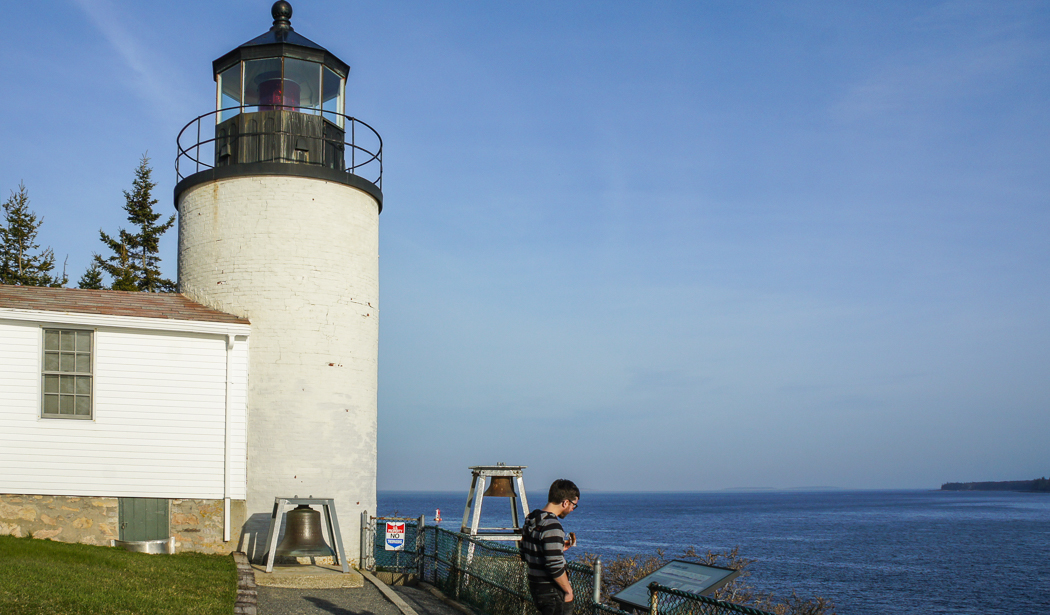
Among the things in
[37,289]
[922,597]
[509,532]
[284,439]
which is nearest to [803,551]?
[922,597]

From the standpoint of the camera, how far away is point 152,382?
45.5ft

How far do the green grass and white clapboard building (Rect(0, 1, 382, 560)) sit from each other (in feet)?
3.81

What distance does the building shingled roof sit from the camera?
13469mm

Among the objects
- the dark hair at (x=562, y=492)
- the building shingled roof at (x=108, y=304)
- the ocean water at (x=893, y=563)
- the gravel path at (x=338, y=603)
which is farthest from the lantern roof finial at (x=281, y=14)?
the ocean water at (x=893, y=563)

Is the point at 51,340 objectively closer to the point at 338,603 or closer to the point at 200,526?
the point at 200,526

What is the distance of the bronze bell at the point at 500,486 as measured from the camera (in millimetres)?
15305

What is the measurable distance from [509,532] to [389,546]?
Result: 2300mm

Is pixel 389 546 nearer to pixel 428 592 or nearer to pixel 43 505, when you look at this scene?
pixel 428 592

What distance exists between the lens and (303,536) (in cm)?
1333

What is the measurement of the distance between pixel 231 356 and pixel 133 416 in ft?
5.92

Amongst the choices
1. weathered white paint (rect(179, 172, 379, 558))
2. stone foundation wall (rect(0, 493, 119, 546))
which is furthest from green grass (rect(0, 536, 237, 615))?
weathered white paint (rect(179, 172, 379, 558))

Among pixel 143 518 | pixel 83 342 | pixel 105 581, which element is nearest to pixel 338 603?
pixel 105 581

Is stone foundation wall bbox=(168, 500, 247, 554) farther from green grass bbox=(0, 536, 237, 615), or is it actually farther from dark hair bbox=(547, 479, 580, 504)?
dark hair bbox=(547, 479, 580, 504)

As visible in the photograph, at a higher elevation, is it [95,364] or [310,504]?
[95,364]
